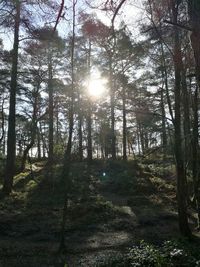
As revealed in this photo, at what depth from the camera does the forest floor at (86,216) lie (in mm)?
10602

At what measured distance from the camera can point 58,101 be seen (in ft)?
92.2

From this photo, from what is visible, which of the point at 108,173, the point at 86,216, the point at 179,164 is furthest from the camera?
the point at 108,173

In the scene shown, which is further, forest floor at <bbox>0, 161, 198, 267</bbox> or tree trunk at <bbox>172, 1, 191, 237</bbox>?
tree trunk at <bbox>172, 1, 191, 237</bbox>

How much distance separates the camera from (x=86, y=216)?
15344mm

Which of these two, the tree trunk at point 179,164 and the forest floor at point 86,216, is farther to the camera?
the tree trunk at point 179,164

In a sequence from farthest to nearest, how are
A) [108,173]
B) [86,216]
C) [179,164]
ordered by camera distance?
[108,173]
[86,216]
[179,164]

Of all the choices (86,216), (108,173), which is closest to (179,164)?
(86,216)

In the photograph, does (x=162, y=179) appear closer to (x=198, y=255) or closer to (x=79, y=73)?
(x=79, y=73)

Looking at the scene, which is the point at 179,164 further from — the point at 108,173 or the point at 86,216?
the point at 108,173

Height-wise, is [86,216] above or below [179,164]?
below

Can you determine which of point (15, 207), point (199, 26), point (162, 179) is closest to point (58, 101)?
point (162, 179)

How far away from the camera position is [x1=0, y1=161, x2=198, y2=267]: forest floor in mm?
10602

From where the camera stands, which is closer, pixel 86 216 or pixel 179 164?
pixel 179 164

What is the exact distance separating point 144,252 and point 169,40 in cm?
1029
